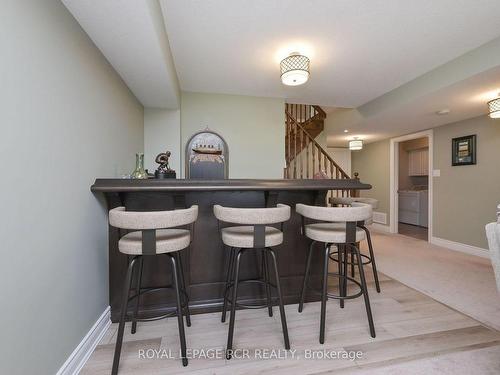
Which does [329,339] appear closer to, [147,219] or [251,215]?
[251,215]

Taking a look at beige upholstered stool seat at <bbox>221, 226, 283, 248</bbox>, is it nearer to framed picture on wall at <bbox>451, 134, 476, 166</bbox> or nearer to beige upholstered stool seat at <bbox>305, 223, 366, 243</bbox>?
beige upholstered stool seat at <bbox>305, 223, 366, 243</bbox>

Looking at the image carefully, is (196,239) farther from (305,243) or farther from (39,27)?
(39,27)

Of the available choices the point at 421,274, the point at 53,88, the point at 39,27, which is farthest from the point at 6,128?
the point at 421,274

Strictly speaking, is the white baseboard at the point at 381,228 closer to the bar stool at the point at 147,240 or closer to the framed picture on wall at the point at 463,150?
the framed picture on wall at the point at 463,150

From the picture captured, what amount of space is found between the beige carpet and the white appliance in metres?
1.78

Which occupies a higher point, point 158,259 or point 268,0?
point 268,0

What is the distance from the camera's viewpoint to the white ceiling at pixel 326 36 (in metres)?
1.72

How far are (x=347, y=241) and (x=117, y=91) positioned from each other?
7.33 ft

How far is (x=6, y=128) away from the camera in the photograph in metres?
0.92

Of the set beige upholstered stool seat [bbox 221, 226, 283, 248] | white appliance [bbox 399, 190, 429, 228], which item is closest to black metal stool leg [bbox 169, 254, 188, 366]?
beige upholstered stool seat [bbox 221, 226, 283, 248]

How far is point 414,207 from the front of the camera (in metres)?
5.94

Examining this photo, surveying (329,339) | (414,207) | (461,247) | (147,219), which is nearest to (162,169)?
(147,219)

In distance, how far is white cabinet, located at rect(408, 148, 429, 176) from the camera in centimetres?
595

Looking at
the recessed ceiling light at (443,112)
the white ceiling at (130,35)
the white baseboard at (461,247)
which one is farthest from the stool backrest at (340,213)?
the white baseboard at (461,247)
